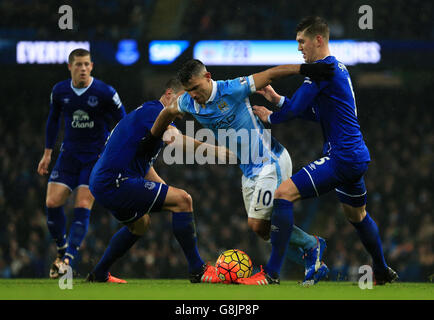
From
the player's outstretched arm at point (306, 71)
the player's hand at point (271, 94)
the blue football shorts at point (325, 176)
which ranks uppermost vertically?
the player's outstretched arm at point (306, 71)

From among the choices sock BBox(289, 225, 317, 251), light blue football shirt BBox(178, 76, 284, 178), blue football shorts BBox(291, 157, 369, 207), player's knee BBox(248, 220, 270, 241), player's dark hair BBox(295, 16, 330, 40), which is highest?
player's dark hair BBox(295, 16, 330, 40)

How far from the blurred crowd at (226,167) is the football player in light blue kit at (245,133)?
536 cm

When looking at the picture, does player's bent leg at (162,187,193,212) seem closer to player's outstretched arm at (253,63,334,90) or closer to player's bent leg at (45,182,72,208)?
player's outstretched arm at (253,63,334,90)

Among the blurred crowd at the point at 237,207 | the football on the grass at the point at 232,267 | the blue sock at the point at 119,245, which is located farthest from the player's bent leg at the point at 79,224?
the blurred crowd at the point at 237,207

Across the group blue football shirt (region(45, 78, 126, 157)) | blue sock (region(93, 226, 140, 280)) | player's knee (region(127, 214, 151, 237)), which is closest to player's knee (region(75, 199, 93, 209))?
blue football shirt (region(45, 78, 126, 157))

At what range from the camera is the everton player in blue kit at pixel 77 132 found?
7.35 meters

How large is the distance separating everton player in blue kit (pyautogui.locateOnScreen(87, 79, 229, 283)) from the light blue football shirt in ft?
0.54

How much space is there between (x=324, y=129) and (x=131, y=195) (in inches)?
67.7

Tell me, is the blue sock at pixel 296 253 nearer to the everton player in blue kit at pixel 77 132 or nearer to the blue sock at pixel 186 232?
the blue sock at pixel 186 232

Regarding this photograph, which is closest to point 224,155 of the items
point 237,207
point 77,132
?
point 77,132

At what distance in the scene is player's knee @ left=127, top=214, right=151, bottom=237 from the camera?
6.21 metres

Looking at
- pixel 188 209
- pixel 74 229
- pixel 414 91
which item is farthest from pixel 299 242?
pixel 414 91

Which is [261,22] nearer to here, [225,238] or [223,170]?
[223,170]

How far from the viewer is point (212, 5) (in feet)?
53.9
